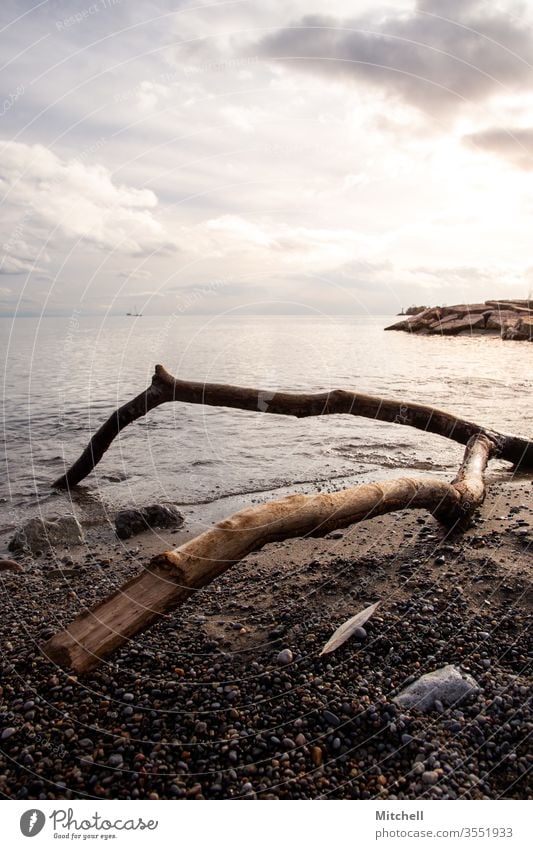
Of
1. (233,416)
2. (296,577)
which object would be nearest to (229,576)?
(296,577)

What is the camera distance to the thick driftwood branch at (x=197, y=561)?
412cm

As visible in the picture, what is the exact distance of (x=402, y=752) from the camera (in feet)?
11.5

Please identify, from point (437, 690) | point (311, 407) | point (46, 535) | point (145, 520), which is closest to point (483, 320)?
point (311, 407)

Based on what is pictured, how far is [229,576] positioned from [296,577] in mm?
890

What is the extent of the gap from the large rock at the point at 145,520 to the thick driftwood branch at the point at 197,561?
396cm

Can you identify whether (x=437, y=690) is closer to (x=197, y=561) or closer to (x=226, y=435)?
(x=197, y=561)

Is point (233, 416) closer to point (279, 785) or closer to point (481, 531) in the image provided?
point (481, 531)

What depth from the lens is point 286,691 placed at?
417 cm

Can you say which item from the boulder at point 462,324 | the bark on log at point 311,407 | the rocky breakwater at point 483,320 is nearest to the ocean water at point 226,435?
the bark on log at point 311,407

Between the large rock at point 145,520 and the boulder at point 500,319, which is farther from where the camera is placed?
the boulder at point 500,319

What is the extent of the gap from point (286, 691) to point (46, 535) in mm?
5476

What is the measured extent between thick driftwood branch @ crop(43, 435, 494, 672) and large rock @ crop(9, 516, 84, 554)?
13.5 feet

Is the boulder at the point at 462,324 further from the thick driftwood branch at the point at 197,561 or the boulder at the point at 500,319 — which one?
the thick driftwood branch at the point at 197,561

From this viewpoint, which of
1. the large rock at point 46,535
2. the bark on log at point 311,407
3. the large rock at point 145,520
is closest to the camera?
the large rock at point 46,535
